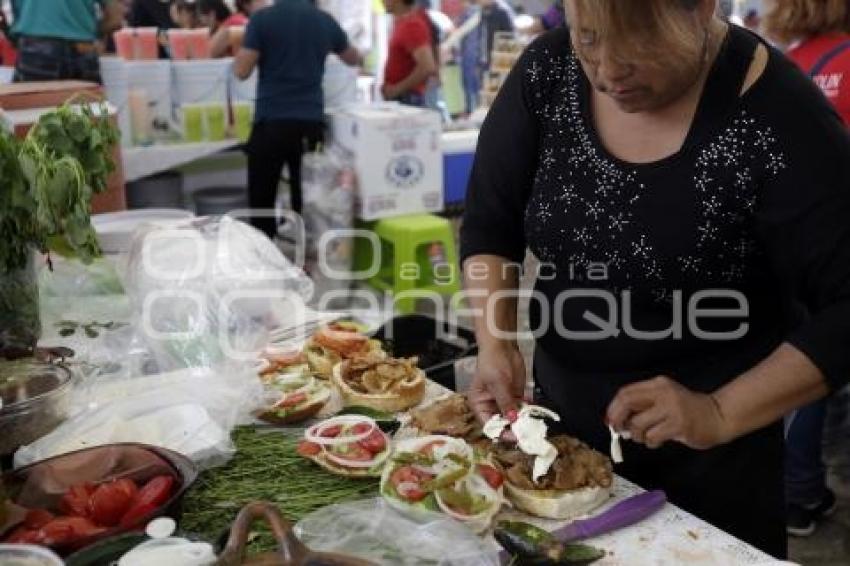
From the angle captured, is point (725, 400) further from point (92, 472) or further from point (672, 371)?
point (92, 472)

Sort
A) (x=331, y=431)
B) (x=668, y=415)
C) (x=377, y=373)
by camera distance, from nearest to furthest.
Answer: (x=668, y=415), (x=331, y=431), (x=377, y=373)

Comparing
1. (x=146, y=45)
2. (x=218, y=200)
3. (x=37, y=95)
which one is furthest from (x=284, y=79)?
(x=37, y=95)

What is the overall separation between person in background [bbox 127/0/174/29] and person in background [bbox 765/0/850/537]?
4953 mm

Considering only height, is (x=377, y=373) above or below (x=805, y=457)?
above

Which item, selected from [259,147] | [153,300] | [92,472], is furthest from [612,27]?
[259,147]

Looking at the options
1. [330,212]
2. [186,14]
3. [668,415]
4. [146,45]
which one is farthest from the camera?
[186,14]

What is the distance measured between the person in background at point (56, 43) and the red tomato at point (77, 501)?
12.0 ft

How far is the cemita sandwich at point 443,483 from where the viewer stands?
1263mm

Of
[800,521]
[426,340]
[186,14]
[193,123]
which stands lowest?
Answer: [800,521]

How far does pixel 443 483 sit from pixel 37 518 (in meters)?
0.55

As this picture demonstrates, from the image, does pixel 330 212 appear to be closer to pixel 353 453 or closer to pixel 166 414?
pixel 166 414

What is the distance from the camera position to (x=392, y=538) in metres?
1.17

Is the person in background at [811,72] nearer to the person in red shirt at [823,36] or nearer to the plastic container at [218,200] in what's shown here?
the person in red shirt at [823,36]

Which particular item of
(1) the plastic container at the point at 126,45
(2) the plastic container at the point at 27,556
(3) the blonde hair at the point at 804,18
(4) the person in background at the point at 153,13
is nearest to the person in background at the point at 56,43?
(1) the plastic container at the point at 126,45
